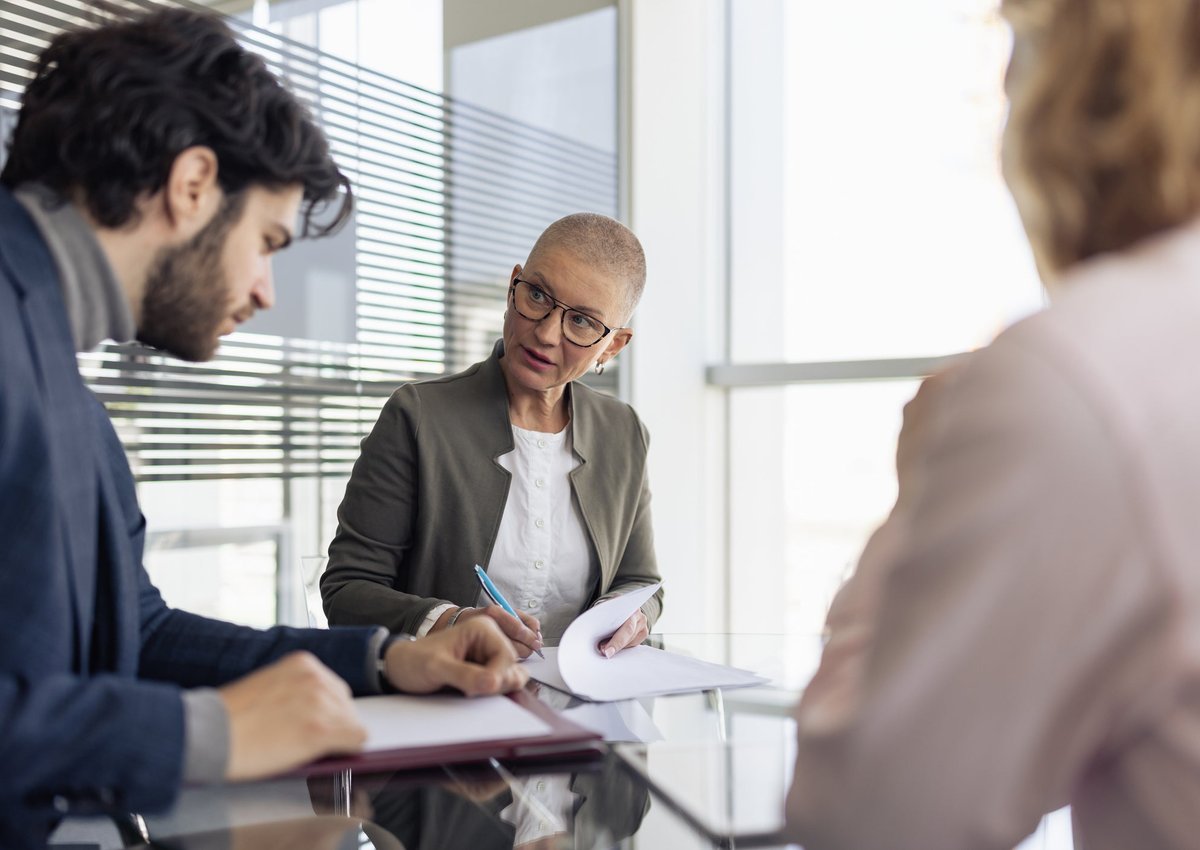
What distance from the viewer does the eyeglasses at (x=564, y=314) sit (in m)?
2.15

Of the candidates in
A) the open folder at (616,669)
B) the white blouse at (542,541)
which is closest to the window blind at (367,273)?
the white blouse at (542,541)

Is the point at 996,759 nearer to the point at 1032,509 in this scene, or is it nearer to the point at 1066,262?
the point at 1032,509

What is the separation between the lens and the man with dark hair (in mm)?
896

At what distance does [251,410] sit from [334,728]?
7.77 feet

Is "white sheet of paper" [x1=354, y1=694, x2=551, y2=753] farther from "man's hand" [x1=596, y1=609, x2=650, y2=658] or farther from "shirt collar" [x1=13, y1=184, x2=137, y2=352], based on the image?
"shirt collar" [x1=13, y1=184, x2=137, y2=352]

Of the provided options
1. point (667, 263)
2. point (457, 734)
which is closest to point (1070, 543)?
point (457, 734)

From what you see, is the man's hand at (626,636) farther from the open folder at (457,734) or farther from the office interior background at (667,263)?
the office interior background at (667,263)

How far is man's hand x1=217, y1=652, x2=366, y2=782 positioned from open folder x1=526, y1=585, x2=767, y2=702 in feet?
1.41

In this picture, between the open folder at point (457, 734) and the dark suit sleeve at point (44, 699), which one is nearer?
the dark suit sleeve at point (44, 699)

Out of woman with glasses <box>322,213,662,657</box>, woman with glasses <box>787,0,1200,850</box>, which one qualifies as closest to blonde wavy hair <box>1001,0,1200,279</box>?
woman with glasses <box>787,0,1200,850</box>

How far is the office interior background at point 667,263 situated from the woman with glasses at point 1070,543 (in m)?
2.70

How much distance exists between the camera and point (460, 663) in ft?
4.17

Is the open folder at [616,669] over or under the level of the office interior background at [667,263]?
under

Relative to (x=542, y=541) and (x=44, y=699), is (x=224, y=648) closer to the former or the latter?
(x=44, y=699)
